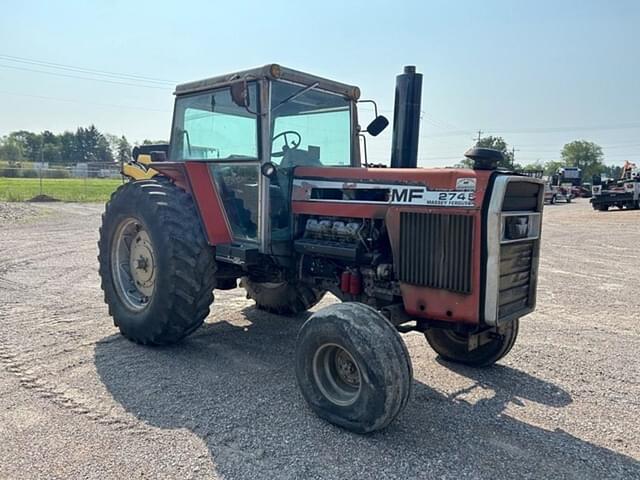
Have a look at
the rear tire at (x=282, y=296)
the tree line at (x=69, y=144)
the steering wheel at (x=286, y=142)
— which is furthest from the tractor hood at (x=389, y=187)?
the tree line at (x=69, y=144)

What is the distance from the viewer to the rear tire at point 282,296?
213 inches

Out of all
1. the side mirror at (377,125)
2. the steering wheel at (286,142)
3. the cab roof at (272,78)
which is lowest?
the steering wheel at (286,142)

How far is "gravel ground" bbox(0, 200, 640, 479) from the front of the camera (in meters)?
2.79

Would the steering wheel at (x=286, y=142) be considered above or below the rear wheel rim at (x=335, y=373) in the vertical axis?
above

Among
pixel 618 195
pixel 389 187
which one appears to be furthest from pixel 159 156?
pixel 618 195

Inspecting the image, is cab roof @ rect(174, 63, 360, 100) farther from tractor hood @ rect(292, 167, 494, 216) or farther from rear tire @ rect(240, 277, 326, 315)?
rear tire @ rect(240, 277, 326, 315)

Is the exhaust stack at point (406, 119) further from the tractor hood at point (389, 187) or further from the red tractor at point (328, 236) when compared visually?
the tractor hood at point (389, 187)

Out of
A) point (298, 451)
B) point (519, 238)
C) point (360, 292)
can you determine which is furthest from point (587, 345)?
point (298, 451)

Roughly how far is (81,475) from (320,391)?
4.80 feet

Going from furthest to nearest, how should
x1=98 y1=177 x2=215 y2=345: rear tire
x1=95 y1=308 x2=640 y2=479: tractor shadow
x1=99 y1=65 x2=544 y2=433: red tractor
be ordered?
x1=98 y1=177 x2=215 y2=345: rear tire, x1=99 y1=65 x2=544 y2=433: red tractor, x1=95 y1=308 x2=640 y2=479: tractor shadow

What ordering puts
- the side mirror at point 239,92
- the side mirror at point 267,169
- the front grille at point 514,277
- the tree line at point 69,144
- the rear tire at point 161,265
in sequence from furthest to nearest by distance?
1. the tree line at point 69,144
2. the rear tire at point 161,265
3. the side mirror at point 267,169
4. the side mirror at point 239,92
5. the front grille at point 514,277

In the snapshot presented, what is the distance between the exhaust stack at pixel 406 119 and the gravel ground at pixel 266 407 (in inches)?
72.7

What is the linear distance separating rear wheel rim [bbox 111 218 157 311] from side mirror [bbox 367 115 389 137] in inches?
93.7

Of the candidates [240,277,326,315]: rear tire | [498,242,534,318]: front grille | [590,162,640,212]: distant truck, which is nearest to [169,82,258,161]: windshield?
[240,277,326,315]: rear tire
